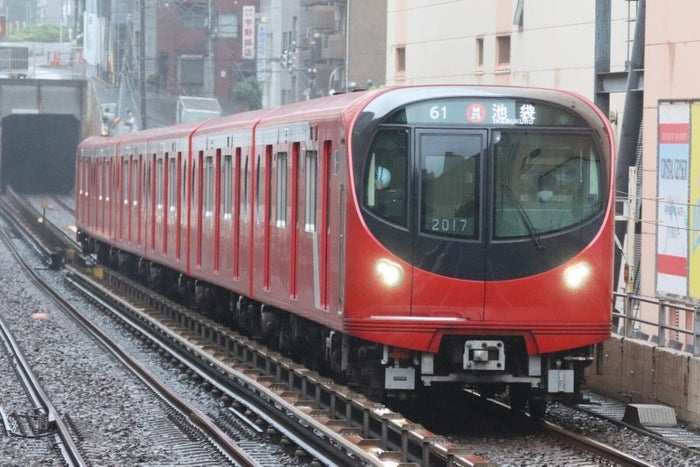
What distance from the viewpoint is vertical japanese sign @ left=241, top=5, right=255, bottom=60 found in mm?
75312

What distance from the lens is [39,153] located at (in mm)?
71188

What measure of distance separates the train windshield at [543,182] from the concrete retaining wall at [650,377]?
1.34 m

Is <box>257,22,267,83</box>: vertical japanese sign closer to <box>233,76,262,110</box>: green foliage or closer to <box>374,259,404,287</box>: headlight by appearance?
<box>233,76,262,110</box>: green foliage

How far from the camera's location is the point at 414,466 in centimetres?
993

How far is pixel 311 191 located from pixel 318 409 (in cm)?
210

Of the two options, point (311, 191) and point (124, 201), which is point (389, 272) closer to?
point (311, 191)

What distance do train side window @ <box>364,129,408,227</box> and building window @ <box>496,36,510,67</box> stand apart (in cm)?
2089

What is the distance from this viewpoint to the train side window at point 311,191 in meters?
13.8

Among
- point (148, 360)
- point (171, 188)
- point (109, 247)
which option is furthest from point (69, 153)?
point (148, 360)

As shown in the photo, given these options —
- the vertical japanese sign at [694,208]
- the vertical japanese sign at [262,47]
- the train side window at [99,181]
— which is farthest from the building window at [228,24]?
the vertical japanese sign at [694,208]

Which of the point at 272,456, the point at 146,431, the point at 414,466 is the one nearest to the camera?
the point at 414,466

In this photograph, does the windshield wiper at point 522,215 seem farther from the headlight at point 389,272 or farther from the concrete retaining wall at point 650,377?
the concrete retaining wall at point 650,377

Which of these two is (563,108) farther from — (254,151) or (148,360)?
(148,360)

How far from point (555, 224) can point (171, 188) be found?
12337 mm
